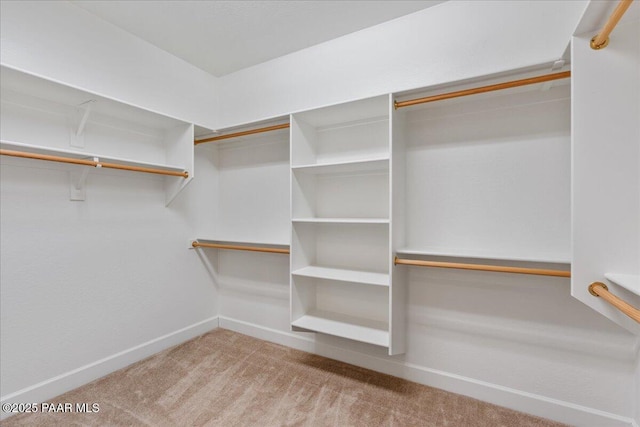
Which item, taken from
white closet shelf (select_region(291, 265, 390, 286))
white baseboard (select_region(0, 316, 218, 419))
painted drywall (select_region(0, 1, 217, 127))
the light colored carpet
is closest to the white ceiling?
painted drywall (select_region(0, 1, 217, 127))

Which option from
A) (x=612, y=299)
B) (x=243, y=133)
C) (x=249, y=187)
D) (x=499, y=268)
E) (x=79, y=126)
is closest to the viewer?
(x=612, y=299)

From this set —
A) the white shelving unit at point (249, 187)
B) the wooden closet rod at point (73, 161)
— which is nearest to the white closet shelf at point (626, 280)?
the white shelving unit at point (249, 187)

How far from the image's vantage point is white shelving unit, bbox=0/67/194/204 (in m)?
1.60

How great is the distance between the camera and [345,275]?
76.9 inches

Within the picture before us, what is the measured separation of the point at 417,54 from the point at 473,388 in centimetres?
218

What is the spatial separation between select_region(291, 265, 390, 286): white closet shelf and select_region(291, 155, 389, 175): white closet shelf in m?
0.74

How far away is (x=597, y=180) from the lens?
1147mm

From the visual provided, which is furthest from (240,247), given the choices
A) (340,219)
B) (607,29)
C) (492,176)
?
(607,29)

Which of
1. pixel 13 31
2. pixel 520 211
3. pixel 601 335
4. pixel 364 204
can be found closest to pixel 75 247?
pixel 13 31

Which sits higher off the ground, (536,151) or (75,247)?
(536,151)

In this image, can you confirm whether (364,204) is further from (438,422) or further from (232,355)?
(232,355)

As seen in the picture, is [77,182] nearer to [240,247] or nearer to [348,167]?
[240,247]

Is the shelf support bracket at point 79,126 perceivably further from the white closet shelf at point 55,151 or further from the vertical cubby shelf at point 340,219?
the vertical cubby shelf at point 340,219

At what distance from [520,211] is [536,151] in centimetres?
35
